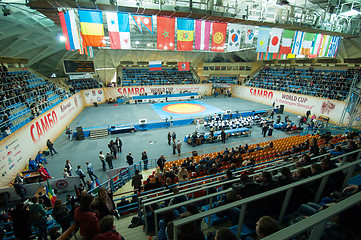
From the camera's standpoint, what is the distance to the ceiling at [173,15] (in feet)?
31.8

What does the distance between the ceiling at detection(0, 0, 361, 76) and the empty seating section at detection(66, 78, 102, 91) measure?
3000 mm

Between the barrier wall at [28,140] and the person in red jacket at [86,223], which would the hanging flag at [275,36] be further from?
the barrier wall at [28,140]

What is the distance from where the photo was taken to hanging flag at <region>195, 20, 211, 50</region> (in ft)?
40.2

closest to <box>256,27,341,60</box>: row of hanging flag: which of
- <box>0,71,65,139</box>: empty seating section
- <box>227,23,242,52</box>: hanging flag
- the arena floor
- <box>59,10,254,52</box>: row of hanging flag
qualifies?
<box>227,23,242,52</box>: hanging flag

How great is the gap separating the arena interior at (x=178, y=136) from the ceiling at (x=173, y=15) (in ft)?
0.34

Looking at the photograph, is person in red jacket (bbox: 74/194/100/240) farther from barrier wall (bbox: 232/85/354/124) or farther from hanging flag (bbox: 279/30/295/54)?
barrier wall (bbox: 232/85/354/124)

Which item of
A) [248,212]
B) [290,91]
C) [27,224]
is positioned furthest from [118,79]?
[248,212]

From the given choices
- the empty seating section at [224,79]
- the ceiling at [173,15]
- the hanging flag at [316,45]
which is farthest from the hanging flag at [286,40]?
the empty seating section at [224,79]

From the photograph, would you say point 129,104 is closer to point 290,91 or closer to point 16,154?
point 16,154

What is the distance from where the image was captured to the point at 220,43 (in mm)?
13203

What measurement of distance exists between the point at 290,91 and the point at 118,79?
111 feet

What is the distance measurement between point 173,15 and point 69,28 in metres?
6.28

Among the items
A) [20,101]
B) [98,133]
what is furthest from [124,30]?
[20,101]

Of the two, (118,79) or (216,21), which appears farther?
(118,79)
